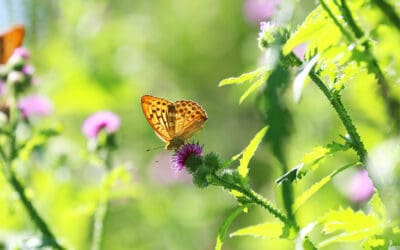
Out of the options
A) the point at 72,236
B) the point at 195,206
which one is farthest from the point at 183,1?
the point at 72,236

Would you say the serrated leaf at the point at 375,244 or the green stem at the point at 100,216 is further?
the green stem at the point at 100,216

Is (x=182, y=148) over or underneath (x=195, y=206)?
over

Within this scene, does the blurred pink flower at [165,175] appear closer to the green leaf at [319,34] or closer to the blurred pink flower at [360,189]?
the blurred pink flower at [360,189]

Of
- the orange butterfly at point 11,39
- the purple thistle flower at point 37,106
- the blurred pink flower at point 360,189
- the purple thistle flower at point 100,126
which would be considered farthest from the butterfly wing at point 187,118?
the purple thistle flower at point 37,106

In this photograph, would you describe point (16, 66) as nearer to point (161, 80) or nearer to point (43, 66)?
point (43, 66)

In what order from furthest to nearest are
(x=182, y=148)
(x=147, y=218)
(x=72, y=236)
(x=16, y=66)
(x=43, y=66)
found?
(x=43, y=66)
(x=147, y=218)
(x=72, y=236)
(x=16, y=66)
(x=182, y=148)

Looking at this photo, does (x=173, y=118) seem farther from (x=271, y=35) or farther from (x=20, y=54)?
(x=20, y=54)
